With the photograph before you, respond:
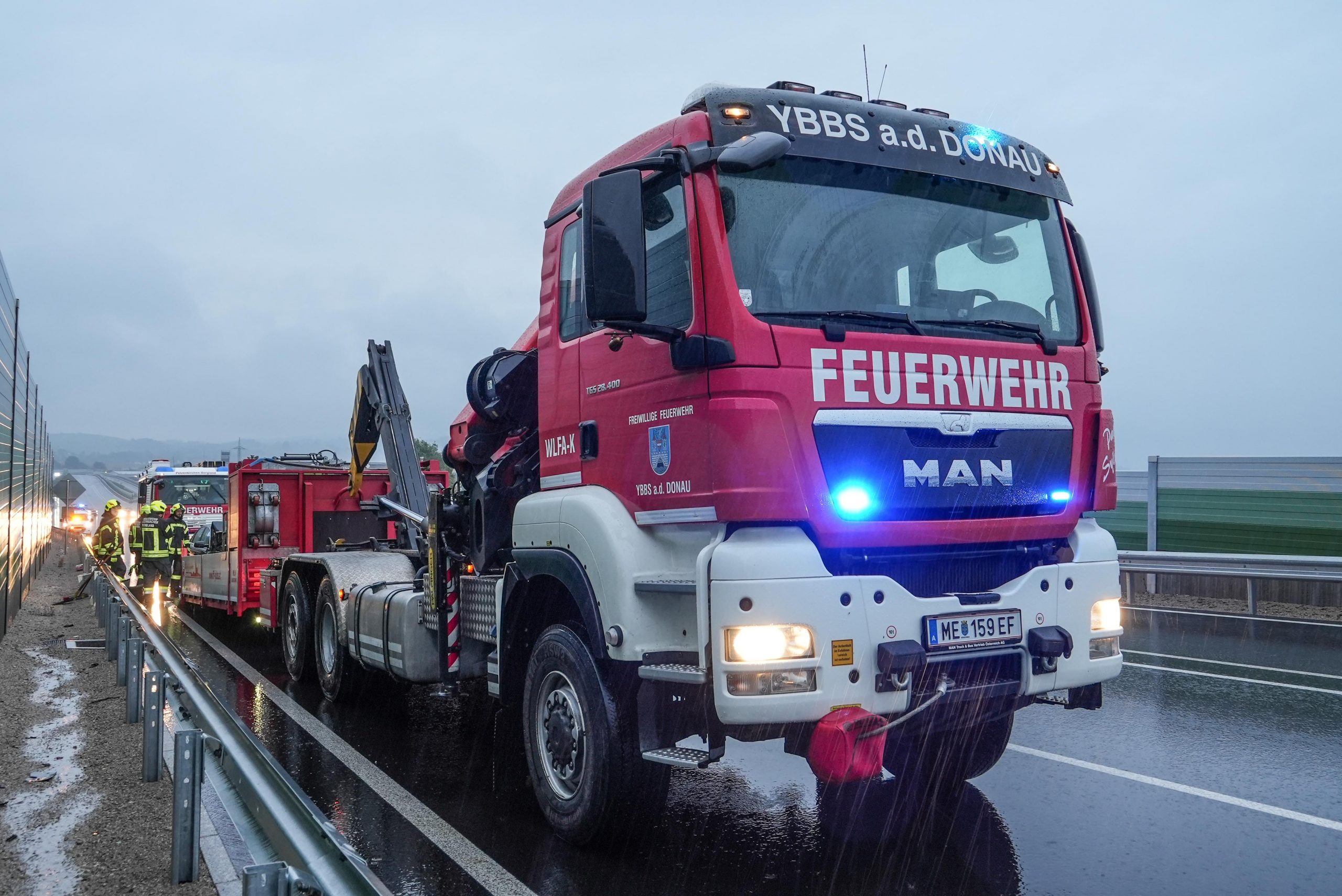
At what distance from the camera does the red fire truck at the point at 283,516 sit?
12.5 meters

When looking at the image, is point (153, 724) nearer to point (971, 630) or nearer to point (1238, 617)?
point (971, 630)

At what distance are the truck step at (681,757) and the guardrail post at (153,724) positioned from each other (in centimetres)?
261

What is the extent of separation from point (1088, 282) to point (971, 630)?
2019 millimetres

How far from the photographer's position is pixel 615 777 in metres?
4.59

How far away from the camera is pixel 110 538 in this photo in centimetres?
2056

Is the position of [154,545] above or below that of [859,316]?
below

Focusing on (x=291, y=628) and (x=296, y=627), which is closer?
(x=296, y=627)

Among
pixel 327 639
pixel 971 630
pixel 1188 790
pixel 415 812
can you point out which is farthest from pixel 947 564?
pixel 327 639

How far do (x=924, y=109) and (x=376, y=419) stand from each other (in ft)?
21.7

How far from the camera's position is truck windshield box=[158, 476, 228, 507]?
2105 centimetres

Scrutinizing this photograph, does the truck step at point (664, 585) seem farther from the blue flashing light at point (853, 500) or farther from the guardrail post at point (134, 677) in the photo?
the guardrail post at point (134, 677)

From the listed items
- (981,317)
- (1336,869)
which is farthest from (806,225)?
(1336,869)

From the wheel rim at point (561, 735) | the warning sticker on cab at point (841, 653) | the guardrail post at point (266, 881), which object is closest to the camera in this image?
the guardrail post at point (266, 881)

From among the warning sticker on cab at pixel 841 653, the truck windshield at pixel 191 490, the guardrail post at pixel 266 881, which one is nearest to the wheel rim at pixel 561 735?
the warning sticker on cab at pixel 841 653
